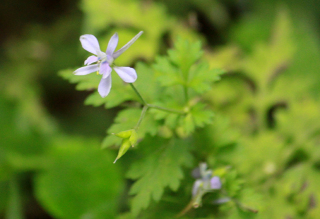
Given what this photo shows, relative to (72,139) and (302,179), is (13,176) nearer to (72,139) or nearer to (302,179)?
(72,139)

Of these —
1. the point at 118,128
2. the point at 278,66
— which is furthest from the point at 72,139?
the point at 278,66

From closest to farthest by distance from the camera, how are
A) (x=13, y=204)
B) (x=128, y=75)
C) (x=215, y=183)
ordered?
1. (x=128, y=75)
2. (x=215, y=183)
3. (x=13, y=204)

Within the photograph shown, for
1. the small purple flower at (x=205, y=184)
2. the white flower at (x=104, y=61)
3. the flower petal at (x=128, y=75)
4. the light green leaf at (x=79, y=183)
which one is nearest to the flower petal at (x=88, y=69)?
the white flower at (x=104, y=61)

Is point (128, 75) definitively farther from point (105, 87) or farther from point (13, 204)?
point (13, 204)

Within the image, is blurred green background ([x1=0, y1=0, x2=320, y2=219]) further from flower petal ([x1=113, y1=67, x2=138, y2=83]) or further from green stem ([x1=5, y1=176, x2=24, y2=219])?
flower petal ([x1=113, y1=67, x2=138, y2=83])

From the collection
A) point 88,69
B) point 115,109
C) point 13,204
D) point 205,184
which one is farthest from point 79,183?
point 88,69
